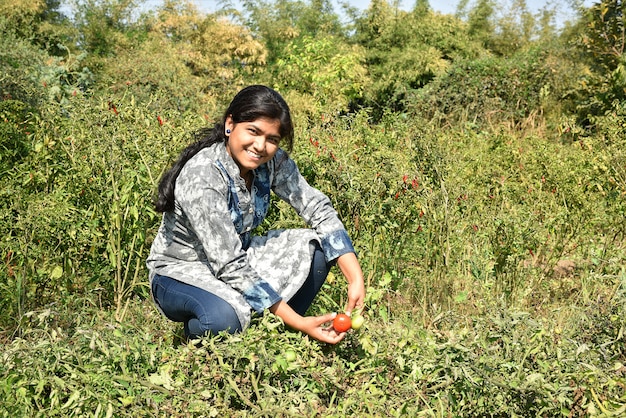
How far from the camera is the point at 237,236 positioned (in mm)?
2373

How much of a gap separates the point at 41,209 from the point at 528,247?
2236 millimetres

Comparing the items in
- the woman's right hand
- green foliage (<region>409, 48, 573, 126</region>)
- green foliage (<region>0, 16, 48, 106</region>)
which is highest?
green foliage (<region>0, 16, 48, 106</region>)

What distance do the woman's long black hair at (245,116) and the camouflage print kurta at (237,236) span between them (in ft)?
0.17

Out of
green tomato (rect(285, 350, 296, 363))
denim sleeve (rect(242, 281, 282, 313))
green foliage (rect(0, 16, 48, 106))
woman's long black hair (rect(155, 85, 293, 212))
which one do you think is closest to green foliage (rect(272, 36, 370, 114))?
green foliage (rect(0, 16, 48, 106))

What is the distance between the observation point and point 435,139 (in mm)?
3488

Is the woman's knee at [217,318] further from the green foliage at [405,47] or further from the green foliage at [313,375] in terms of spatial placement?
the green foliage at [405,47]

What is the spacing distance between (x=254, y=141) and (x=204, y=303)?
60cm

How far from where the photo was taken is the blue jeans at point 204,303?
230cm

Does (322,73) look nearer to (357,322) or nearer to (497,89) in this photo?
(497,89)

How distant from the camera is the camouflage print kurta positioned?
7.68 ft

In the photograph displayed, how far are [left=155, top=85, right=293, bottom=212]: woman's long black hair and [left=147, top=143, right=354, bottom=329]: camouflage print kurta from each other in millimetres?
52

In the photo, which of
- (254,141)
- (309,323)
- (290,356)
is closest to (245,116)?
(254,141)

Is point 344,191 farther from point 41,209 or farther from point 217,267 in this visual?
point 41,209

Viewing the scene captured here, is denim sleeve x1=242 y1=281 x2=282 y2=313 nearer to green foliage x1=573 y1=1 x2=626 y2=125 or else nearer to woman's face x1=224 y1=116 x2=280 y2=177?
woman's face x1=224 y1=116 x2=280 y2=177
